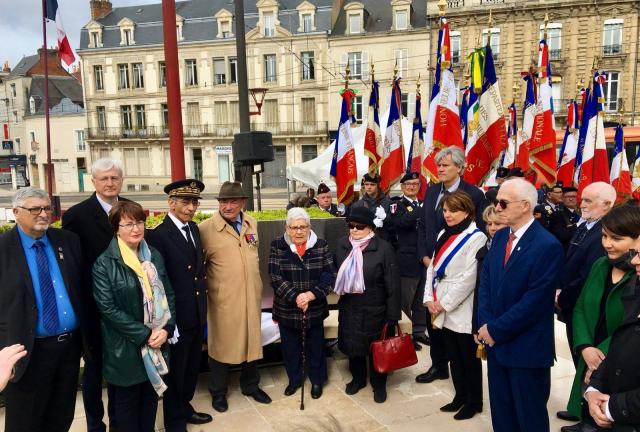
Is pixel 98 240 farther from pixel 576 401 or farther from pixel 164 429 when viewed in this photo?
pixel 576 401

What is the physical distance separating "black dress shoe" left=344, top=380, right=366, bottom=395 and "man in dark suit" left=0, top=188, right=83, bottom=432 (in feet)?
7.67

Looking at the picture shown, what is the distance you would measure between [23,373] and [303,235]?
2240 millimetres

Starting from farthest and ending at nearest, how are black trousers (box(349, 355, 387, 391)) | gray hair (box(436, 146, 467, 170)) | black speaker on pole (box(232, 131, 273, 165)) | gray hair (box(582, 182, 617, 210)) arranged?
black speaker on pole (box(232, 131, 273, 165)), gray hair (box(436, 146, 467, 170)), black trousers (box(349, 355, 387, 391)), gray hair (box(582, 182, 617, 210))

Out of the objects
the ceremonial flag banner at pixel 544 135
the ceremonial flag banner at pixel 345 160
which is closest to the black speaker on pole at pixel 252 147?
the ceremonial flag banner at pixel 345 160

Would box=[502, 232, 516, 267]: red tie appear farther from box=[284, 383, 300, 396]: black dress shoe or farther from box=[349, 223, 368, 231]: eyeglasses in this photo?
box=[284, 383, 300, 396]: black dress shoe

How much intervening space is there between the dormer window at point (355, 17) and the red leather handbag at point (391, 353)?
105ft

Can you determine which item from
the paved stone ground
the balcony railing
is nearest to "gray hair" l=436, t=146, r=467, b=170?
the paved stone ground

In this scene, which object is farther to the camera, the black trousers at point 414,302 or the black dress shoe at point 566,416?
the black trousers at point 414,302

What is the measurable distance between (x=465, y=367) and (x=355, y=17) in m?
32.9

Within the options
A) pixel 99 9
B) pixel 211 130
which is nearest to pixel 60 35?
pixel 211 130

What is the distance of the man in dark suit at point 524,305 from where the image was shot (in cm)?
309

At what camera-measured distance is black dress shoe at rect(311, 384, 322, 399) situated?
442 centimetres

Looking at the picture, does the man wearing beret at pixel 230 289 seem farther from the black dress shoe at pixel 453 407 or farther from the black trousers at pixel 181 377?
the black dress shoe at pixel 453 407

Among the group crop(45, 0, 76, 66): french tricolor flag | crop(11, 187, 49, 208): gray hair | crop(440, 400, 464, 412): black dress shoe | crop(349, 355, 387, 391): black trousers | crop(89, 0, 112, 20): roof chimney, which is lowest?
crop(440, 400, 464, 412): black dress shoe
